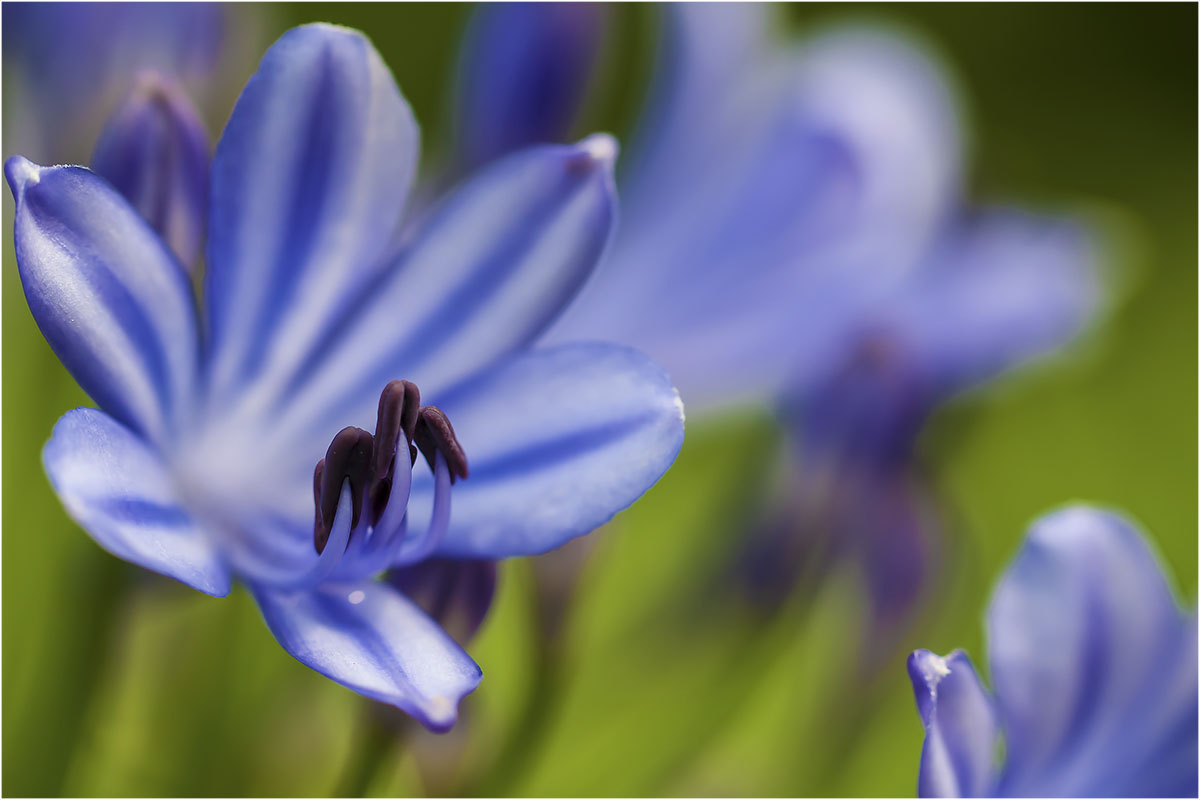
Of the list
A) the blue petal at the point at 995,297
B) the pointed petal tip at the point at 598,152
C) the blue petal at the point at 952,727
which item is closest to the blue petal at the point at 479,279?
the pointed petal tip at the point at 598,152

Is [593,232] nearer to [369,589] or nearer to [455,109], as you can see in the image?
[369,589]

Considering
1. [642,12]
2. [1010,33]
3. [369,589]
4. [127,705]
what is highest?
[1010,33]

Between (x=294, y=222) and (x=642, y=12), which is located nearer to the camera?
(x=294, y=222)

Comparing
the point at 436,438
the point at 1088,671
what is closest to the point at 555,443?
the point at 436,438

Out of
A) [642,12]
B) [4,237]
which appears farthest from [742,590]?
[642,12]

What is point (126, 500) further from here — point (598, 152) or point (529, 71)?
point (529, 71)
